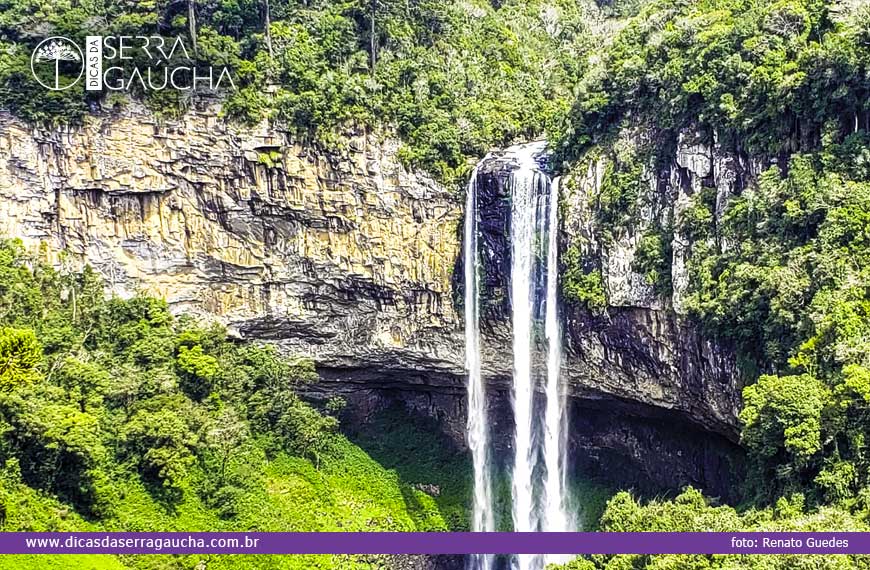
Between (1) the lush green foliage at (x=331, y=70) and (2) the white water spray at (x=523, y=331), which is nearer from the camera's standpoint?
(2) the white water spray at (x=523, y=331)

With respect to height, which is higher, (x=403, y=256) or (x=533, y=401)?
(x=403, y=256)

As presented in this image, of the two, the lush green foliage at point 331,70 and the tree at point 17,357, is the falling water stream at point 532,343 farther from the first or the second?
the tree at point 17,357

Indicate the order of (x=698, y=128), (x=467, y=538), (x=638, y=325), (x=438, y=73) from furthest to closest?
(x=438, y=73) → (x=638, y=325) → (x=698, y=128) → (x=467, y=538)

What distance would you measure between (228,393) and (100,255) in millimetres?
5680

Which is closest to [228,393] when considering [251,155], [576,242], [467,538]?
[251,155]

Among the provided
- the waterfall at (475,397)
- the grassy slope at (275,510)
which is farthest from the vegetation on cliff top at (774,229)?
the grassy slope at (275,510)

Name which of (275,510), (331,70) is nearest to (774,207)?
(331,70)

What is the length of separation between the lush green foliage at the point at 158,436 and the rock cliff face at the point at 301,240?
131 cm

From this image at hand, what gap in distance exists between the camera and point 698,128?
20.2 m

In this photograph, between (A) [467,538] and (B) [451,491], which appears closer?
(A) [467,538]

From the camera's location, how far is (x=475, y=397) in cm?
2623

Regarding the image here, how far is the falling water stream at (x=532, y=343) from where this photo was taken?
23.7m

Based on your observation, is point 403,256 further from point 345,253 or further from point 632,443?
point 632,443

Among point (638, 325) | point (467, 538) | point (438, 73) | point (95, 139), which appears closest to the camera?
point (467, 538)
